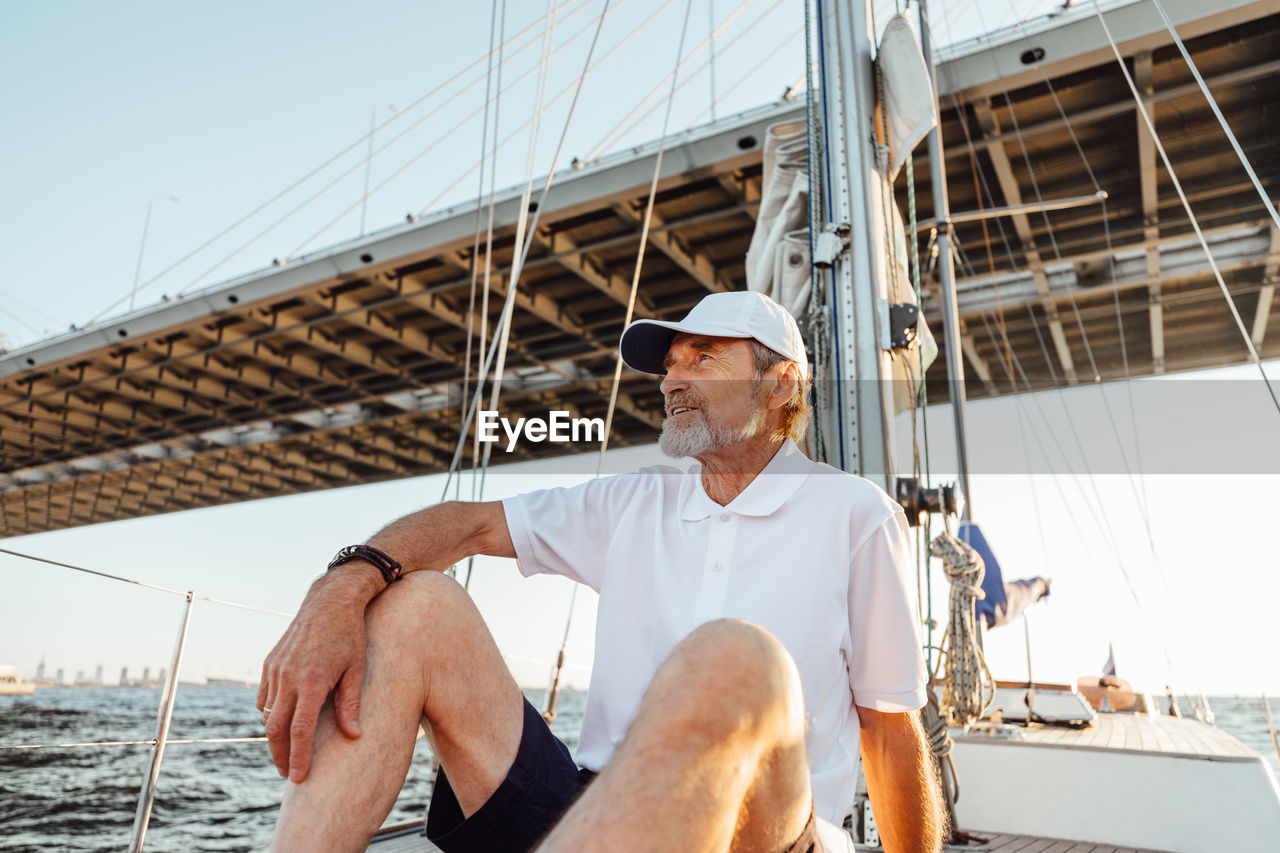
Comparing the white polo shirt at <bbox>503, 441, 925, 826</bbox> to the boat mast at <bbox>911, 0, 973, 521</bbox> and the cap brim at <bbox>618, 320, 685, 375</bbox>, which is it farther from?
the boat mast at <bbox>911, 0, 973, 521</bbox>

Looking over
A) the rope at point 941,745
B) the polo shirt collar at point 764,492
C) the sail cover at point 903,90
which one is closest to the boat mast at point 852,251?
the sail cover at point 903,90

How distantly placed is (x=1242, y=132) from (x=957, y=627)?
25.4 ft

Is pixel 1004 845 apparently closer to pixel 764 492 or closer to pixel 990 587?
pixel 990 587

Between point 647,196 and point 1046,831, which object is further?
point 647,196

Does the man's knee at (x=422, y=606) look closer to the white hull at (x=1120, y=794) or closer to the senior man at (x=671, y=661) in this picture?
the senior man at (x=671, y=661)

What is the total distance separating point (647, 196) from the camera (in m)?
9.23

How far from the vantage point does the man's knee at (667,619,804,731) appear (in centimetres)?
82

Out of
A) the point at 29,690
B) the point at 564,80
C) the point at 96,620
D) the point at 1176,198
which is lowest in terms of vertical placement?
the point at 29,690

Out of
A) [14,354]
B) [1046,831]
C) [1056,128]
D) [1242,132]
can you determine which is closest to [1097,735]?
[1046,831]

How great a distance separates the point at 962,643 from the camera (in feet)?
10.1

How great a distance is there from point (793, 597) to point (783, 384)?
51 cm

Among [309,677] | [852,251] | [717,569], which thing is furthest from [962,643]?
[309,677]

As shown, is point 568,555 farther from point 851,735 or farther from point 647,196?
point 647,196

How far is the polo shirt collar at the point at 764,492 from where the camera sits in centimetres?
135
